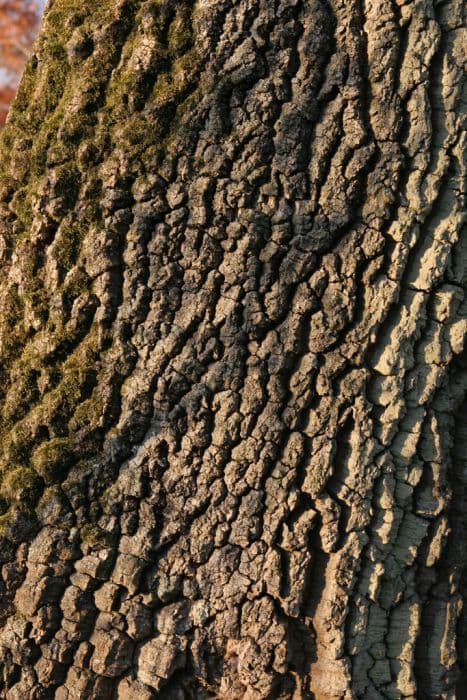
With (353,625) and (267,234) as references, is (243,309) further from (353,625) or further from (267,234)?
(353,625)

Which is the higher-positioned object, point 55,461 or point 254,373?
point 254,373

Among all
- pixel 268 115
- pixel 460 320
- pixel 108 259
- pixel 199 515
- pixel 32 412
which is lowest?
pixel 199 515

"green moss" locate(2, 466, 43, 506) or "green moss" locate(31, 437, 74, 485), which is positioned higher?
"green moss" locate(31, 437, 74, 485)

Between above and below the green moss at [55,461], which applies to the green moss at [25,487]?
below

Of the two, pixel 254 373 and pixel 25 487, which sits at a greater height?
pixel 254 373

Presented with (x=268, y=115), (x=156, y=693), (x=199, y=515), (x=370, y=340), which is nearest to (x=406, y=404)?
(x=370, y=340)

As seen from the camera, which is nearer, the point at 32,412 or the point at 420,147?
the point at 420,147

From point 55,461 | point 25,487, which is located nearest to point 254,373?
point 55,461

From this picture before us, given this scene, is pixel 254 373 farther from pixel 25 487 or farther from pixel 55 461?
pixel 25 487
